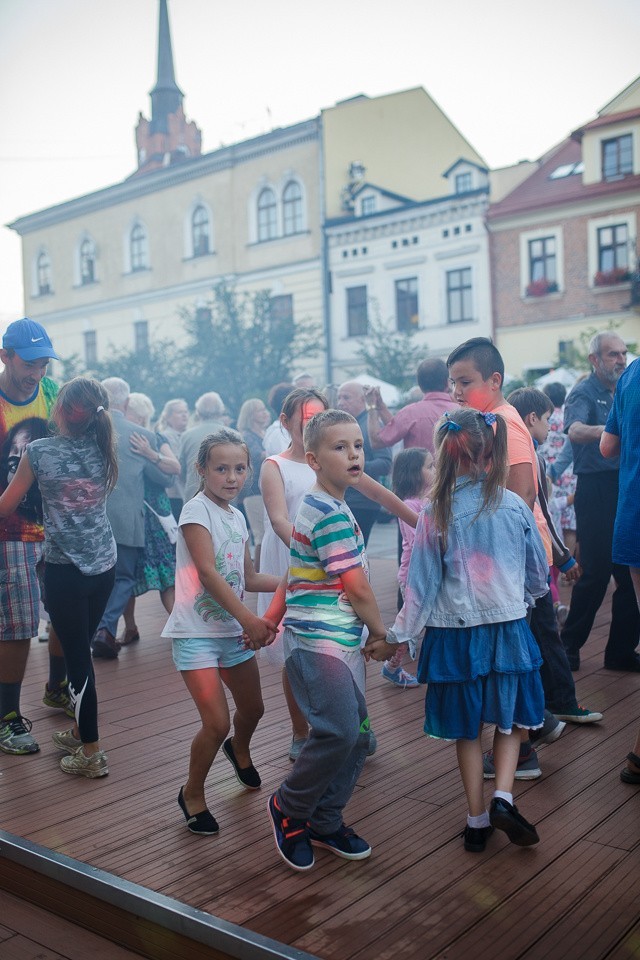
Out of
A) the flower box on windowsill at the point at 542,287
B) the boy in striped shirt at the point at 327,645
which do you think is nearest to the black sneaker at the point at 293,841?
the boy in striped shirt at the point at 327,645

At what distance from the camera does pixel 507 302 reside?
91.8 feet

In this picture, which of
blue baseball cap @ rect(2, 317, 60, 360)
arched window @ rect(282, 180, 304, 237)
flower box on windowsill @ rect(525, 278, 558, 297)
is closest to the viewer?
blue baseball cap @ rect(2, 317, 60, 360)

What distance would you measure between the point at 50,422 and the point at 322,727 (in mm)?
2291

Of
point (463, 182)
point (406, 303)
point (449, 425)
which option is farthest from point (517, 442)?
point (463, 182)

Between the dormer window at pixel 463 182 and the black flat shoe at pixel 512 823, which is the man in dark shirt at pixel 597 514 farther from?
the dormer window at pixel 463 182

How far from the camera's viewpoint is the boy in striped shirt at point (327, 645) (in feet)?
10.2

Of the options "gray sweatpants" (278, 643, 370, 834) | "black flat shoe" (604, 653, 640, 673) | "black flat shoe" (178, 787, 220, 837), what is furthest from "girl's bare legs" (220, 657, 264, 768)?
"black flat shoe" (604, 653, 640, 673)

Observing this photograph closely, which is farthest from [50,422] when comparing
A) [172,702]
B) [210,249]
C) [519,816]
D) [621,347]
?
[210,249]

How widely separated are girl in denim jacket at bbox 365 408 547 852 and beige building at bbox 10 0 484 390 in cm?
2790

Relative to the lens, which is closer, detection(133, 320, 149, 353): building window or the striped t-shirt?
the striped t-shirt

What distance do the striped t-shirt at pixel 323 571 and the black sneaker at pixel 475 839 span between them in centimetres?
75

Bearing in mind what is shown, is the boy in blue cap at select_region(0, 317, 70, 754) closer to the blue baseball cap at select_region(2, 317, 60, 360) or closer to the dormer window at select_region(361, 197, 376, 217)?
the blue baseball cap at select_region(2, 317, 60, 360)

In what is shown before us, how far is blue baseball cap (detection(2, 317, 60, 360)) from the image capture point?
4.55 metres

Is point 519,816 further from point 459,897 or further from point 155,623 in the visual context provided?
point 155,623
